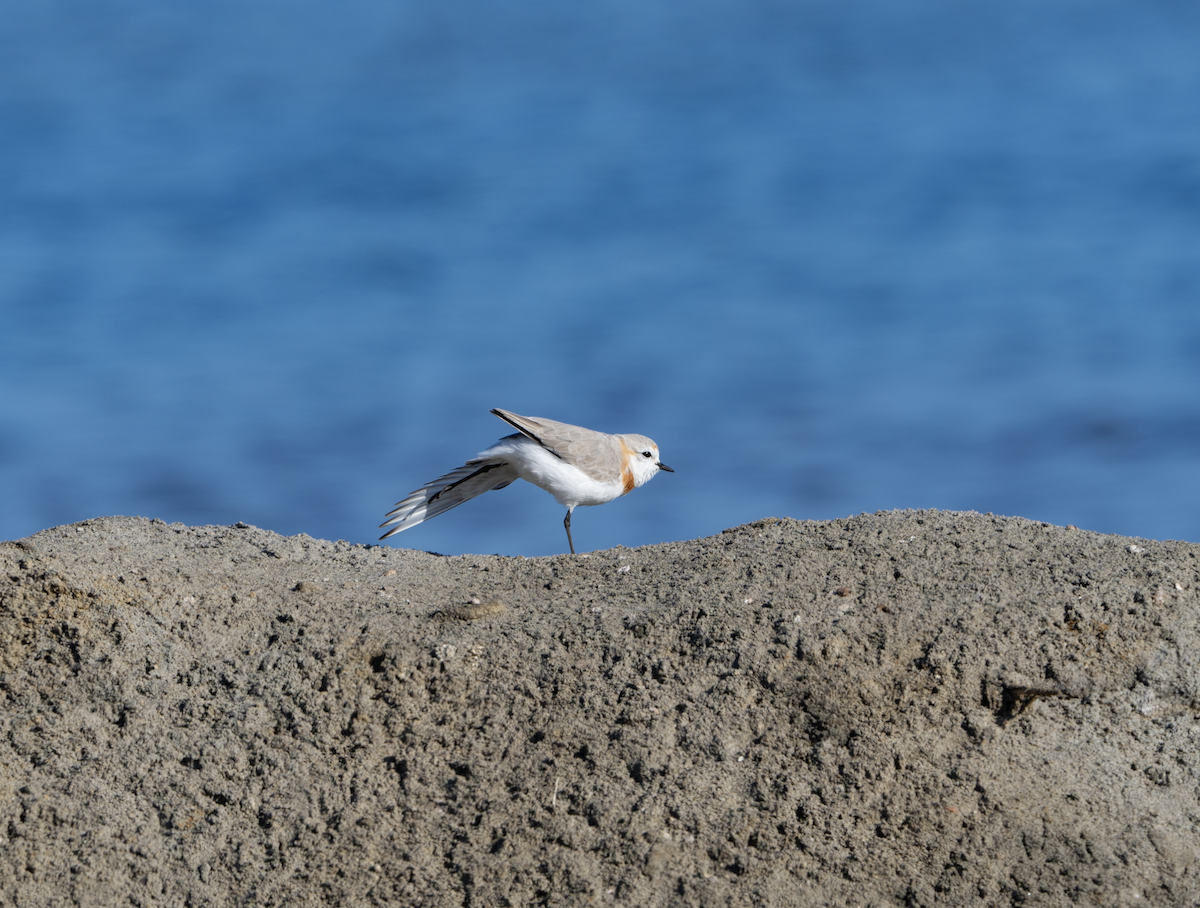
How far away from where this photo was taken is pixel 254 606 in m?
5.56

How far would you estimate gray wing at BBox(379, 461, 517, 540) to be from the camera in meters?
7.62

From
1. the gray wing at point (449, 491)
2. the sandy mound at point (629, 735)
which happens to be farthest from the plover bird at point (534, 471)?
the sandy mound at point (629, 735)

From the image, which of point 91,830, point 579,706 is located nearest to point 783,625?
point 579,706

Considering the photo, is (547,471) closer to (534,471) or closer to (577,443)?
(534,471)

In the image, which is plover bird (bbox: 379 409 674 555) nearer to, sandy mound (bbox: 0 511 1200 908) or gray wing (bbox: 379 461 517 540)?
gray wing (bbox: 379 461 517 540)

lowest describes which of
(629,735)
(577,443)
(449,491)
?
(629,735)

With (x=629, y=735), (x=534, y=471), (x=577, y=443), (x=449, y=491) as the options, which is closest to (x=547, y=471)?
(x=534, y=471)

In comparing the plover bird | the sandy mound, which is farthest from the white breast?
the sandy mound

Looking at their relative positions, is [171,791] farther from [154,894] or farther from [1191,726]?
[1191,726]

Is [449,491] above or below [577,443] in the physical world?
below

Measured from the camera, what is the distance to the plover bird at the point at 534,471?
7.64 metres

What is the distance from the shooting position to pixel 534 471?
7.72 m

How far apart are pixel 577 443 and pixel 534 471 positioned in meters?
0.39

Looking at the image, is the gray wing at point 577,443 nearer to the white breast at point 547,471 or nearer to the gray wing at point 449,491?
the white breast at point 547,471
